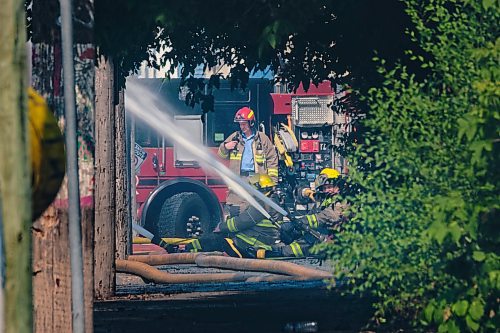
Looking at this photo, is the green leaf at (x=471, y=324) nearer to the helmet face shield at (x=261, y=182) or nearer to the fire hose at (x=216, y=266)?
the fire hose at (x=216, y=266)

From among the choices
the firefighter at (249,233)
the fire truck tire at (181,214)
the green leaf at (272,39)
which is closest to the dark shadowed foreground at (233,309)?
the green leaf at (272,39)

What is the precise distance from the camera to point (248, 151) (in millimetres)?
28375

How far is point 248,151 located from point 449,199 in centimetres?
1949

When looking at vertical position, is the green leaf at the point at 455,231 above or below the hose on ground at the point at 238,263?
above

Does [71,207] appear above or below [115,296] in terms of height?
above

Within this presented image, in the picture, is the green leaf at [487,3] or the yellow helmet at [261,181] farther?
the yellow helmet at [261,181]

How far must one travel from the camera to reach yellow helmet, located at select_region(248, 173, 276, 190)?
27.6 m

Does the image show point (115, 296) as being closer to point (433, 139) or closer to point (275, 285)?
point (275, 285)

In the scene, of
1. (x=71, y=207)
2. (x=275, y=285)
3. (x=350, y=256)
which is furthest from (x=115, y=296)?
(x=71, y=207)

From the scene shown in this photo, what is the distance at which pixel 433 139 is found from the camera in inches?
382

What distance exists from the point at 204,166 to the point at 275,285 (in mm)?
7924

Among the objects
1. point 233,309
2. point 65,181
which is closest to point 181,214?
point 233,309

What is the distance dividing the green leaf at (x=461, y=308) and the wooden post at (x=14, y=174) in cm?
363

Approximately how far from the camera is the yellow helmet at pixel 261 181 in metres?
27.6
